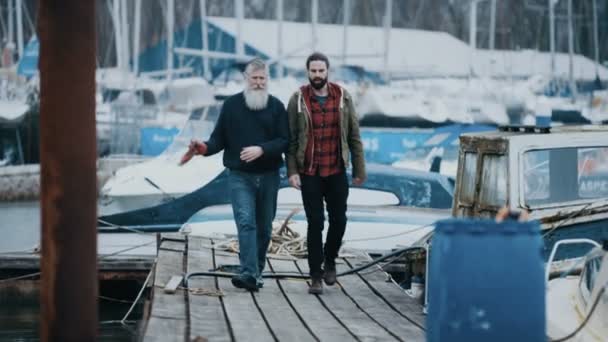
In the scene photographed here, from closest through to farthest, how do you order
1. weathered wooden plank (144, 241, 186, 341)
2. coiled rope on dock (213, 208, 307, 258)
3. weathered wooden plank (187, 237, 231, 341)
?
weathered wooden plank (144, 241, 186, 341) → weathered wooden plank (187, 237, 231, 341) → coiled rope on dock (213, 208, 307, 258)

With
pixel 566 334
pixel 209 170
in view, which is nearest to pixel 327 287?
pixel 566 334

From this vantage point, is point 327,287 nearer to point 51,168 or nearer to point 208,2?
point 51,168

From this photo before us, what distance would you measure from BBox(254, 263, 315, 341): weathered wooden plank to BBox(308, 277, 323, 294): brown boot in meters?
0.23

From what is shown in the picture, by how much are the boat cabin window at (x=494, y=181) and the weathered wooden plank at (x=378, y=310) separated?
109 centimetres

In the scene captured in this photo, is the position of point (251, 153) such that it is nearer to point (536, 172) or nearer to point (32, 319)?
point (536, 172)

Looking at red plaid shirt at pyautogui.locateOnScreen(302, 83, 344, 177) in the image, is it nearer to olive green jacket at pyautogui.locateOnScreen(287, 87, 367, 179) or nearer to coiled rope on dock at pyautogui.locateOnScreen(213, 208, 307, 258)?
olive green jacket at pyautogui.locateOnScreen(287, 87, 367, 179)

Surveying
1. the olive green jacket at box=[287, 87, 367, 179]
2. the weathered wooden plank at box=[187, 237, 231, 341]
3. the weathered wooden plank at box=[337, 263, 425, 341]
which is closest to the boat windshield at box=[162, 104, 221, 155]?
the weathered wooden plank at box=[187, 237, 231, 341]

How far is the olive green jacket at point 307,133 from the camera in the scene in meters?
8.29

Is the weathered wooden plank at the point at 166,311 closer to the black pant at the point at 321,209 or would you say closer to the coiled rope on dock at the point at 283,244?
the black pant at the point at 321,209

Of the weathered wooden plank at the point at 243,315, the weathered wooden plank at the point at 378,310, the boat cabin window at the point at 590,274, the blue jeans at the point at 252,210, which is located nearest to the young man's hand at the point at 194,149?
the blue jeans at the point at 252,210

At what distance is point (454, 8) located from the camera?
91.4 feet

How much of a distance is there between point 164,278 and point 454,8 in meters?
20.1

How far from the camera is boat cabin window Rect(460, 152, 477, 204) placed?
898 cm

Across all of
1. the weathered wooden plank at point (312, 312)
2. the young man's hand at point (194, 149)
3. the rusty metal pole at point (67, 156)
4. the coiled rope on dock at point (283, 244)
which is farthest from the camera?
the coiled rope on dock at point (283, 244)
